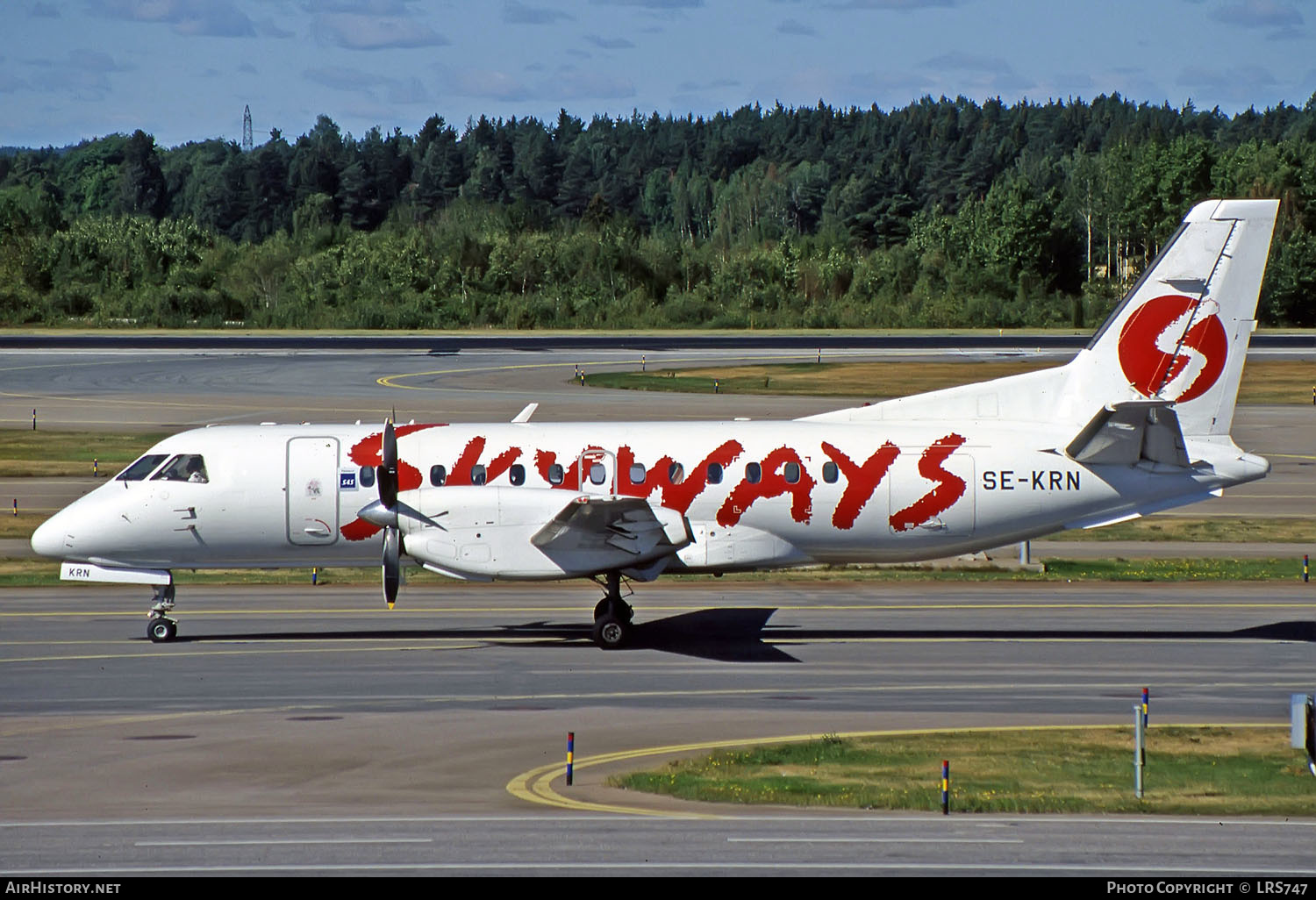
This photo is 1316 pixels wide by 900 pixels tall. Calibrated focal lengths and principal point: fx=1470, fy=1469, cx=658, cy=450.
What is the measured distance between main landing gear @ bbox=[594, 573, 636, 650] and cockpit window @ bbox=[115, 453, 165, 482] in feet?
27.5

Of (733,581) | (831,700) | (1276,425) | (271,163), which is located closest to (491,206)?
(271,163)

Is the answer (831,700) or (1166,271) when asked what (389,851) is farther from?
(1166,271)

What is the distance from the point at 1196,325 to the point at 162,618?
63.1 ft

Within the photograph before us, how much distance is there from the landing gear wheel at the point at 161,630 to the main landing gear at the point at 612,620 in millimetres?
7582

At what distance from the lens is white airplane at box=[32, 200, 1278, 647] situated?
25.8m

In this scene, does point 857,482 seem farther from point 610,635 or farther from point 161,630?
point 161,630

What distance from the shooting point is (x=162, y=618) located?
1039 inches

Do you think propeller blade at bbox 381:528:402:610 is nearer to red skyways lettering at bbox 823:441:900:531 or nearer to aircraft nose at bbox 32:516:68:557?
aircraft nose at bbox 32:516:68:557

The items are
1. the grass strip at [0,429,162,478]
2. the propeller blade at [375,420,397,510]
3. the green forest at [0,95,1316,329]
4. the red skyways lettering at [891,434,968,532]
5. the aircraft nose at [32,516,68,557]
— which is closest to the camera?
the propeller blade at [375,420,397,510]

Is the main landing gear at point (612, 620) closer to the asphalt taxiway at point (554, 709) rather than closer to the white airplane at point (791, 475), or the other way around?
the white airplane at point (791, 475)

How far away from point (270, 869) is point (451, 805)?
3.28 metres

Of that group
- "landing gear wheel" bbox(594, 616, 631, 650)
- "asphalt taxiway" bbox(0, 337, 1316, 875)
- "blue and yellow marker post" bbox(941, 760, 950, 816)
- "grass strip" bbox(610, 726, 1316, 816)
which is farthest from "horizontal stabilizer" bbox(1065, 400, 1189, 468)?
"blue and yellow marker post" bbox(941, 760, 950, 816)

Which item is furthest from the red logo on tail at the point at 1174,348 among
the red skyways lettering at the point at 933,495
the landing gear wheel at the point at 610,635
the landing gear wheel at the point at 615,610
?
the landing gear wheel at the point at 610,635
